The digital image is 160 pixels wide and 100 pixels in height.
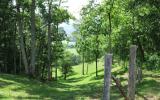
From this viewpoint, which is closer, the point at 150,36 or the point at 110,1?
the point at 150,36

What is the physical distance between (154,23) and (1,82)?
1577 centimetres

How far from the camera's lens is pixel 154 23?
2480 cm

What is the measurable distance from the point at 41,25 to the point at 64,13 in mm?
11735

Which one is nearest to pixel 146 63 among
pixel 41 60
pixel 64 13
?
pixel 64 13

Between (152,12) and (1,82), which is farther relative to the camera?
(1,82)

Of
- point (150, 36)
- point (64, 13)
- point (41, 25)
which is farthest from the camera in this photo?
point (41, 25)

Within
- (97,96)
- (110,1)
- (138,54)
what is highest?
(110,1)

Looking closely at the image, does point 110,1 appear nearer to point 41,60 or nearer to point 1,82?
point 1,82

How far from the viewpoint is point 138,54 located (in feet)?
137

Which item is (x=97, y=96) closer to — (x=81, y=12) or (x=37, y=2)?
(x=37, y=2)

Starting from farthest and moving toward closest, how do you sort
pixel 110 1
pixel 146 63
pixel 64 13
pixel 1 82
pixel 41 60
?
pixel 41 60 < pixel 64 13 < pixel 110 1 < pixel 146 63 < pixel 1 82

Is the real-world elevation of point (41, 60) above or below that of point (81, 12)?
below

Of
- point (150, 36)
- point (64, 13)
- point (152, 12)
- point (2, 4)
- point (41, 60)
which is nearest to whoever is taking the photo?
point (152, 12)

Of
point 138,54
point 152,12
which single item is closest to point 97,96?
point 152,12
